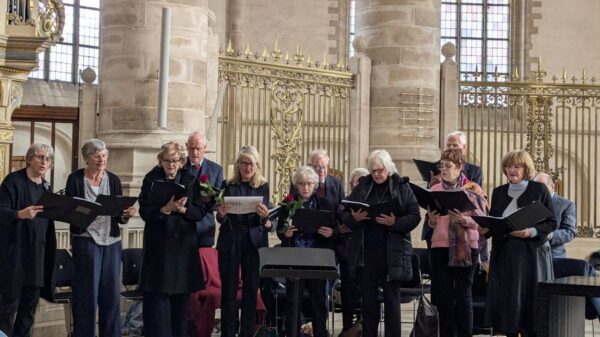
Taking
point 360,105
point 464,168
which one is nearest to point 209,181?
point 464,168

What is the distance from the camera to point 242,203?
336 inches

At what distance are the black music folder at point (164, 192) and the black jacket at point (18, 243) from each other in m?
0.88

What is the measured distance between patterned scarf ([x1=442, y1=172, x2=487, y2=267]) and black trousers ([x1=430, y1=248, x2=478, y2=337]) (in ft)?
0.33

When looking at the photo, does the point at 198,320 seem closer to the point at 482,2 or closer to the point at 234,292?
the point at 234,292

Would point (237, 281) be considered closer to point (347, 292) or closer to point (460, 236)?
point (347, 292)

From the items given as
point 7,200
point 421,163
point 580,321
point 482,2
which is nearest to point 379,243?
point 421,163

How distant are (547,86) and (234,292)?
7927 millimetres

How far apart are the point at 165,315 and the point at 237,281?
0.64m

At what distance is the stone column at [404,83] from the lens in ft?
47.7

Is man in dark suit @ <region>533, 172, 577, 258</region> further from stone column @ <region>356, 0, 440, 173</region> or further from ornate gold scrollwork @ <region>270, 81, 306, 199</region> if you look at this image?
stone column @ <region>356, 0, 440, 173</region>

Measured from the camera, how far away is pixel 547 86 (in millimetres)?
15266

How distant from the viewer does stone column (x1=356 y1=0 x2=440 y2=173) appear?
572 inches

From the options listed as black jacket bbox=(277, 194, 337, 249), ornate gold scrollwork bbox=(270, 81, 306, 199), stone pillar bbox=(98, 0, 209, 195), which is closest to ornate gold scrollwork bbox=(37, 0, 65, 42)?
stone pillar bbox=(98, 0, 209, 195)

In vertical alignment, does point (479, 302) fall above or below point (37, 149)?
below
